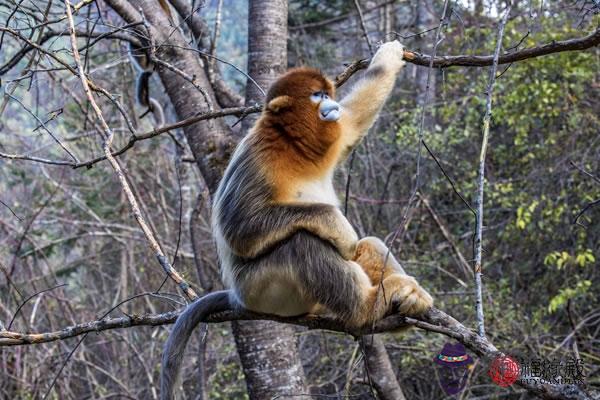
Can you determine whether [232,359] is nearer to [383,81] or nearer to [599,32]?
[383,81]

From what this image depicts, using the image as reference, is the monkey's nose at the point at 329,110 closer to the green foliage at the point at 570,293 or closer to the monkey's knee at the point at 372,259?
the monkey's knee at the point at 372,259

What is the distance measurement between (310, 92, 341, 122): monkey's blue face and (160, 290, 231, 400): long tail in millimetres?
1135

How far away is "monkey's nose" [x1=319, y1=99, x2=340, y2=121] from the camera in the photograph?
3457mm

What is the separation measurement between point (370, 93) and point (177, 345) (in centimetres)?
177

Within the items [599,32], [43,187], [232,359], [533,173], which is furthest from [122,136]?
[599,32]

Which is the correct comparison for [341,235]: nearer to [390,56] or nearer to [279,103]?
[279,103]

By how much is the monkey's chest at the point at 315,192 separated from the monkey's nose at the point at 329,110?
1.19ft

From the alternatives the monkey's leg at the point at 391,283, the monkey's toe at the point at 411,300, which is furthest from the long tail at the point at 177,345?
the monkey's toe at the point at 411,300

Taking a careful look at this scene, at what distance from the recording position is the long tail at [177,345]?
2988 millimetres

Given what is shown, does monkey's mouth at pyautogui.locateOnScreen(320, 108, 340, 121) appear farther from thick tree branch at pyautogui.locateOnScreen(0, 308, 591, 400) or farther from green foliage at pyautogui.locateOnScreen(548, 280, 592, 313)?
green foliage at pyautogui.locateOnScreen(548, 280, 592, 313)

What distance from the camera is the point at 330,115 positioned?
3.47 meters

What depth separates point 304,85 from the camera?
11.4 ft

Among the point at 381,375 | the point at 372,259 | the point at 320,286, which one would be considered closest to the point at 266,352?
the point at 381,375

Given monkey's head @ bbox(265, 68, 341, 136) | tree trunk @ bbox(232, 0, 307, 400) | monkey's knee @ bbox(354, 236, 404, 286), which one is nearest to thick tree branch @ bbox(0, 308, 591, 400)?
monkey's knee @ bbox(354, 236, 404, 286)
